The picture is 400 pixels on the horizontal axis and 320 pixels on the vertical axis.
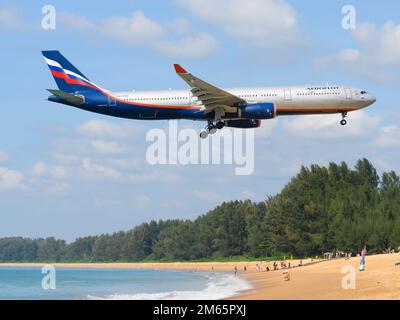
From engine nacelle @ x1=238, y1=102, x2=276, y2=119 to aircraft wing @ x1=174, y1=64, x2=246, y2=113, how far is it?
105 centimetres

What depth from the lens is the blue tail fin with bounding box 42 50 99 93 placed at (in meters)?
78.1

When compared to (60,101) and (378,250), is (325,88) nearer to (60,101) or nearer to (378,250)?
(60,101)

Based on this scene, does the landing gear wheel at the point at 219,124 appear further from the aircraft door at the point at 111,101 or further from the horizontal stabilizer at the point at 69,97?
the horizontal stabilizer at the point at 69,97

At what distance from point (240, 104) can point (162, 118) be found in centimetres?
719

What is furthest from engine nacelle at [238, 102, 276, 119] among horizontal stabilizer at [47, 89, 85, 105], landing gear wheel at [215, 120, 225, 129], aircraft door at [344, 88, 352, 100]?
horizontal stabilizer at [47, 89, 85, 105]

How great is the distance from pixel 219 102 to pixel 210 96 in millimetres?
1132

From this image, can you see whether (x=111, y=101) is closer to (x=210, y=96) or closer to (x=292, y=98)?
(x=210, y=96)

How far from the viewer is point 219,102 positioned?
71.4 m

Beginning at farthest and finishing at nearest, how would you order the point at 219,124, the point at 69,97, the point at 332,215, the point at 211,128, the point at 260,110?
the point at 332,215 < the point at 69,97 < the point at 211,128 < the point at 219,124 < the point at 260,110

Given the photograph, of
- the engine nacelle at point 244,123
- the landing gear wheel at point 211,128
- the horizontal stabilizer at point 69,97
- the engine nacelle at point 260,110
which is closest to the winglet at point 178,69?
the landing gear wheel at point 211,128

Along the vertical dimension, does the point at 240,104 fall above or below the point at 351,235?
above

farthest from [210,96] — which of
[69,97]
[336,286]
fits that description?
[336,286]

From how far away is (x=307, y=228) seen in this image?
439 feet
